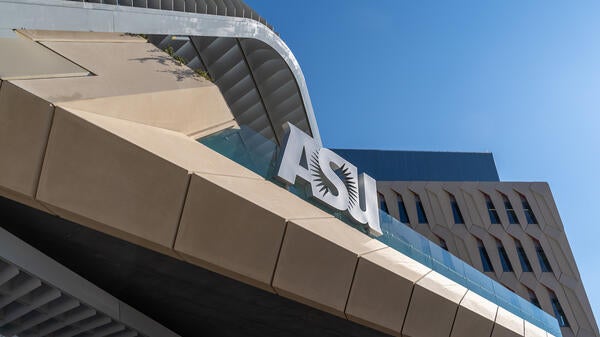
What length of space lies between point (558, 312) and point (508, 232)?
6259mm

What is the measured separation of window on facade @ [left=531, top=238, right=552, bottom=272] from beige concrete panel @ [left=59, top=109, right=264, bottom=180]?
31443 mm

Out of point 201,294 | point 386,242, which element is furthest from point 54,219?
point 386,242

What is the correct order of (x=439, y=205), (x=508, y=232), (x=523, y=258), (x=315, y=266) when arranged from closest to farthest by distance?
(x=315, y=266), (x=523, y=258), (x=508, y=232), (x=439, y=205)

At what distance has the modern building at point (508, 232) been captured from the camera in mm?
31922

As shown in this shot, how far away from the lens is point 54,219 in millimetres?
7289

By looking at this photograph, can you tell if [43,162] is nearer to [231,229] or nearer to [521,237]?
[231,229]

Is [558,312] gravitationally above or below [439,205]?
below

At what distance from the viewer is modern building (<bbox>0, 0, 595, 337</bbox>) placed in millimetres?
6256

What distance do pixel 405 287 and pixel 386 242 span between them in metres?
2.09

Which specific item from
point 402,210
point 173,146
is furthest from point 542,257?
point 173,146

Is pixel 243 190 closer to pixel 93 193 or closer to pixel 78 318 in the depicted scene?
pixel 93 193

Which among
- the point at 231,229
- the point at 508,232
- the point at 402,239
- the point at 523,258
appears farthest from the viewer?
the point at 508,232

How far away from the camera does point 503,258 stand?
34.3 meters

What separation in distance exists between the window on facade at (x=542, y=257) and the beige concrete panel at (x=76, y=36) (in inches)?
1260
